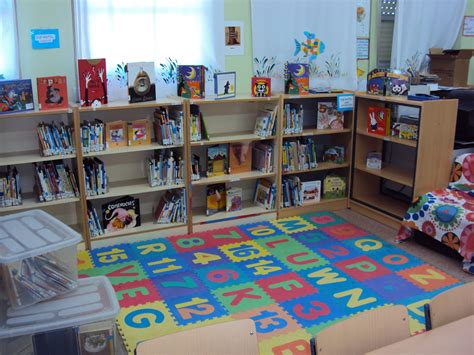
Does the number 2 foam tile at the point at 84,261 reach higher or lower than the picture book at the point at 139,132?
lower

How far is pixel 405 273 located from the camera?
378 cm

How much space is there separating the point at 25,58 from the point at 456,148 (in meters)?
3.62

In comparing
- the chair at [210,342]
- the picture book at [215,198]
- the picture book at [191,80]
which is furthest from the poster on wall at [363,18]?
the chair at [210,342]

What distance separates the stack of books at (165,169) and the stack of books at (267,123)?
2.66 feet

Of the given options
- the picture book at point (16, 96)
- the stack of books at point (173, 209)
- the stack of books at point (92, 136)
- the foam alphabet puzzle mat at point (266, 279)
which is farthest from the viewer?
the stack of books at point (173, 209)

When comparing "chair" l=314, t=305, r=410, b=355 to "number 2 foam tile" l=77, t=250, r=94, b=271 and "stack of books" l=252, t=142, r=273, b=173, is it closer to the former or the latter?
"number 2 foam tile" l=77, t=250, r=94, b=271

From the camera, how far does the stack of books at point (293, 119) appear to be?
4715 mm

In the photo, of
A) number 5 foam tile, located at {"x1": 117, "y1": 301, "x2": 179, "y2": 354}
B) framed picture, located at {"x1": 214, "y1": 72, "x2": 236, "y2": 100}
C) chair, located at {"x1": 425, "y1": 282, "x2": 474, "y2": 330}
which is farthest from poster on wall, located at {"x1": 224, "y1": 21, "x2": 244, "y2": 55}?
chair, located at {"x1": 425, "y1": 282, "x2": 474, "y2": 330}

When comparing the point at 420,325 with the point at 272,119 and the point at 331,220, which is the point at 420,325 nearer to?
the point at 331,220

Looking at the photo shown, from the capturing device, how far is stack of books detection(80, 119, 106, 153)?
12.9ft

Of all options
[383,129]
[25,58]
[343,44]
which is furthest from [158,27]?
[383,129]

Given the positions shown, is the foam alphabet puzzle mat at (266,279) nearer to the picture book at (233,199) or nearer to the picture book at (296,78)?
the picture book at (233,199)

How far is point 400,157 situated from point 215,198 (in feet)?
6.28

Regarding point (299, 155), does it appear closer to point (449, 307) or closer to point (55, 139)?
point (55, 139)
